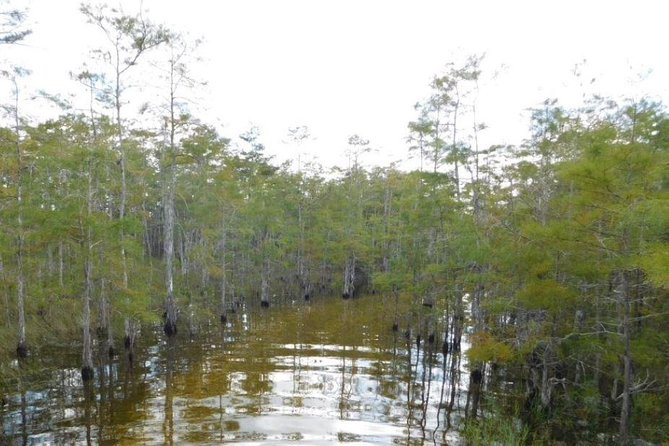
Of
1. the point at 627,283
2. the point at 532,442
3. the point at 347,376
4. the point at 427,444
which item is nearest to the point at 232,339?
the point at 347,376

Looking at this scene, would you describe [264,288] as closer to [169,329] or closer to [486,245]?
[169,329]

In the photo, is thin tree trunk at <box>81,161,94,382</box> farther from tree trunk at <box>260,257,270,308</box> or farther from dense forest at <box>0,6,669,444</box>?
tree trunk at <box>260,257,270,308</box>

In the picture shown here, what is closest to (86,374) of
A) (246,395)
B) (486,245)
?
(246,395)

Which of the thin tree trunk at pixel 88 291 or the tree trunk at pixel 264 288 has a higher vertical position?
the thin tree trunk at pixel 88 291

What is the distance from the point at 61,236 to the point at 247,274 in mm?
24584

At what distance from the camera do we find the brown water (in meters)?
10.2

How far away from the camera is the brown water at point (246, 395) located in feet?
33.6

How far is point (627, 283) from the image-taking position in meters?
8.62

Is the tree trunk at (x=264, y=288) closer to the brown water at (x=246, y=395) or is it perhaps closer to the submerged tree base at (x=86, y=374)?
the brown water at (x=246, y=395)

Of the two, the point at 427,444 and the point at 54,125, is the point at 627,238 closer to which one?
the point at 427,444

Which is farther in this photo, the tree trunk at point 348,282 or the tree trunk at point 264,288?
the tree trunk at point 348,282

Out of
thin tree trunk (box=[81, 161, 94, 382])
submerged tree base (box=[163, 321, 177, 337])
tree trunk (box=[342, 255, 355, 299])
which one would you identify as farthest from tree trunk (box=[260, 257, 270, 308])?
thin tree trunk (box=[81, 161, 94, 382])

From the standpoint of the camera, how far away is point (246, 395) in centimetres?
1309

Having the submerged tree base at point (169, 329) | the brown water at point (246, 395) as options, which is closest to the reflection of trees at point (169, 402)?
the brown water at point (246, 395)
